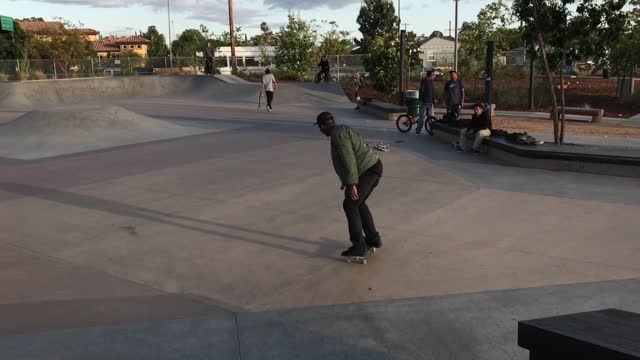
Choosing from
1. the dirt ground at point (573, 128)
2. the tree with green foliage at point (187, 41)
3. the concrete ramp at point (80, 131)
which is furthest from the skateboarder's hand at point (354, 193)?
the tree with green foliage at point (187, 41)

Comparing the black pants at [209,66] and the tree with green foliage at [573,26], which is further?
the black pants at [209,66]

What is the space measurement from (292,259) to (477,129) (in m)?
7.55

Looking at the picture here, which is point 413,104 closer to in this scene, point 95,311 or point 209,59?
point 95,311

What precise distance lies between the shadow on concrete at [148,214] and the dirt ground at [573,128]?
10.9m

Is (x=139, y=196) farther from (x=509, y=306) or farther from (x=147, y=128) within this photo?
(x=147, y=128)

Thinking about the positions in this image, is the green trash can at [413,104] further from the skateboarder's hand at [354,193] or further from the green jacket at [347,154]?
the skateboarder's hand at [354,193]

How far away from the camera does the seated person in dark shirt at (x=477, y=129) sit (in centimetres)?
1212

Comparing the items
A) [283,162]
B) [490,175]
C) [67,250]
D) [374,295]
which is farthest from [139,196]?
[490,175]

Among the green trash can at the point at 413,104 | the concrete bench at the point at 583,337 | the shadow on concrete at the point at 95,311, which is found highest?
the green trash can at the point at 413,104

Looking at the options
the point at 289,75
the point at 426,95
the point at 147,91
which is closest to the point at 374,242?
the point at 426,95

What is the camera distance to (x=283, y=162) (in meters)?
11.6

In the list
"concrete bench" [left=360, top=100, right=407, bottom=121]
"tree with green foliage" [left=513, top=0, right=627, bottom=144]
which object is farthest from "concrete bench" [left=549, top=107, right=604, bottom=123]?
"tree with green foliage" [left=513, top=0, right=627, bottom=144]

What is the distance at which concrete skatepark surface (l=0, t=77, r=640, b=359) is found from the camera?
432 cm

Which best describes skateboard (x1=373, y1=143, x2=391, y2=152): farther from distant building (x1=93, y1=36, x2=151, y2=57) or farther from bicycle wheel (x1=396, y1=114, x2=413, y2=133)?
distant building (x1=93, y1=36, x2=151, y2=57)
